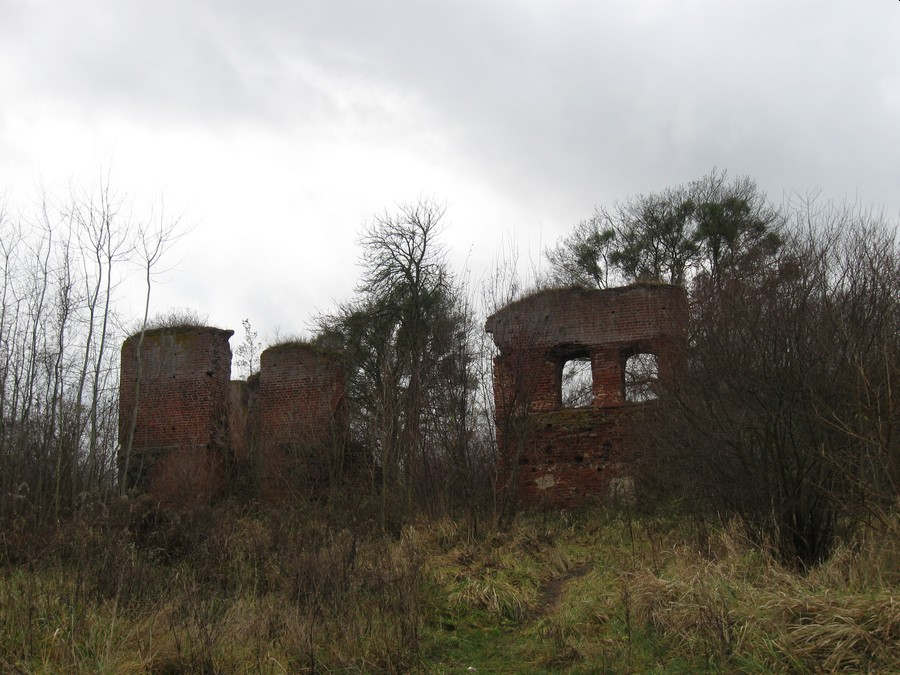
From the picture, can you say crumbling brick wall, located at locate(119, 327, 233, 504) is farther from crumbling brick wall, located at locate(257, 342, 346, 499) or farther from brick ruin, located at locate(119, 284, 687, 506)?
crumbling brick wall, located at locate(257, 342, 346, 499)

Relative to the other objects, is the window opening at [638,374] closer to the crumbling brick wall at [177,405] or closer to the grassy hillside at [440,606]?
the grassy hillside at [440,606]

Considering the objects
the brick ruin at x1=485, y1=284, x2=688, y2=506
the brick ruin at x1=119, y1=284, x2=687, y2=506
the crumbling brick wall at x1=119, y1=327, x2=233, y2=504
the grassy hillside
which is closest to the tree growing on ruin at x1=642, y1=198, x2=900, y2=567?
→ the grassy hillside

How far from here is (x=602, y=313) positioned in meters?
14.4

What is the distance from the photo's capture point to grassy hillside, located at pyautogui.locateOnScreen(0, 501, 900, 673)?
4.98 meters

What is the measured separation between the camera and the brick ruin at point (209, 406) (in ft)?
50.7

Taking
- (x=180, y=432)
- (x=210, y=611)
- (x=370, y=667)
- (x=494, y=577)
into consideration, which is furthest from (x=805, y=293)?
(x=180, y=432)

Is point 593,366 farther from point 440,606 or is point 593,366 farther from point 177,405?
point 177,405

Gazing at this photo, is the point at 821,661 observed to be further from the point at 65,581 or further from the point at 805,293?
the point at 65,581

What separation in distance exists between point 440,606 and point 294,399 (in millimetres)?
9570

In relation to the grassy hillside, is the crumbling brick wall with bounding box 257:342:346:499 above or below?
above

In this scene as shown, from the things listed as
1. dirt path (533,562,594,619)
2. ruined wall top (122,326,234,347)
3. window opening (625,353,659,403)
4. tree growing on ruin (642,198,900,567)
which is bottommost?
dirt path (533,562,594,619)

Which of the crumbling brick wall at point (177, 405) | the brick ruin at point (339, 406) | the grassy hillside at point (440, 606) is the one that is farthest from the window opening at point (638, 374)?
the crumbling brick wall at point (177, 405)

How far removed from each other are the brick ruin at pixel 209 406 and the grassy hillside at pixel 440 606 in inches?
252

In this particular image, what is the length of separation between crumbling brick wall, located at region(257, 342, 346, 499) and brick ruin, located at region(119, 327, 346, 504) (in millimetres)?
20
